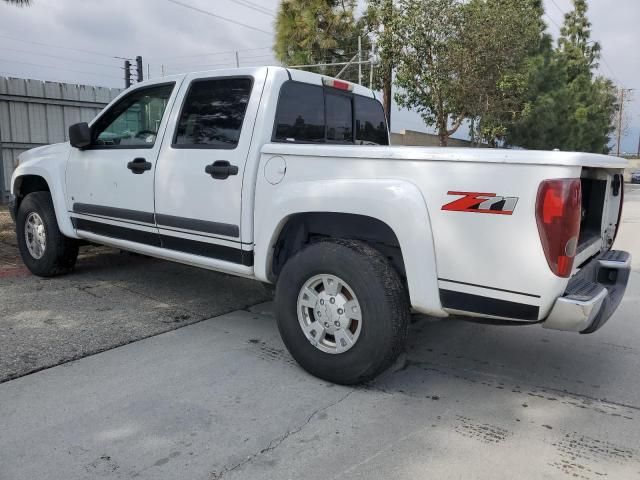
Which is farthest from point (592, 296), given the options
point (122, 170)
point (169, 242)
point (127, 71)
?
point (127, 71)

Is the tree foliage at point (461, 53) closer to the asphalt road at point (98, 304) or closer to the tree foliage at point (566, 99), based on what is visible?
the tree foliage at point (566, 99)

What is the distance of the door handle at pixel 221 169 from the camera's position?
12.7 ft

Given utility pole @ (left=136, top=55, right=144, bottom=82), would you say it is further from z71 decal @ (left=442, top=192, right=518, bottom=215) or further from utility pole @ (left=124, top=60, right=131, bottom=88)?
z71 decal @ (left=442, top=192, right=518, bottom=215)

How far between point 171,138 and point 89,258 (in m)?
3.28

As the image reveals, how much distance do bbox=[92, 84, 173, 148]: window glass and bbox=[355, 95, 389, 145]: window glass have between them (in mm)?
1627

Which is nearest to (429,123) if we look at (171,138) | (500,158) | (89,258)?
(89,258)

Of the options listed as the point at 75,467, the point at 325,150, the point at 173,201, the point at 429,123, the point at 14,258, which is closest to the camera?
the point at 75,467

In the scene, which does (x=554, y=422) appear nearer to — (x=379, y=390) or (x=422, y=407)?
(x=422, y=407)

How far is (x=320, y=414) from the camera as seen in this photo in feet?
10.2

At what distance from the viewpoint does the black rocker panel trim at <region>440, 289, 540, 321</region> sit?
111 inches

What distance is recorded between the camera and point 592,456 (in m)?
2.74

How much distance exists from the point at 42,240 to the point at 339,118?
338 centimetres

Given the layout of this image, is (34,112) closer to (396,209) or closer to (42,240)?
(42,240)

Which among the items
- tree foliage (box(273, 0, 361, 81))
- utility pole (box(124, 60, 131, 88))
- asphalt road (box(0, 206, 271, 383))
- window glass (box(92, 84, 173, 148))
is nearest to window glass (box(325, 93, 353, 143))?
window glass (box(92, 84, 173, 148))
